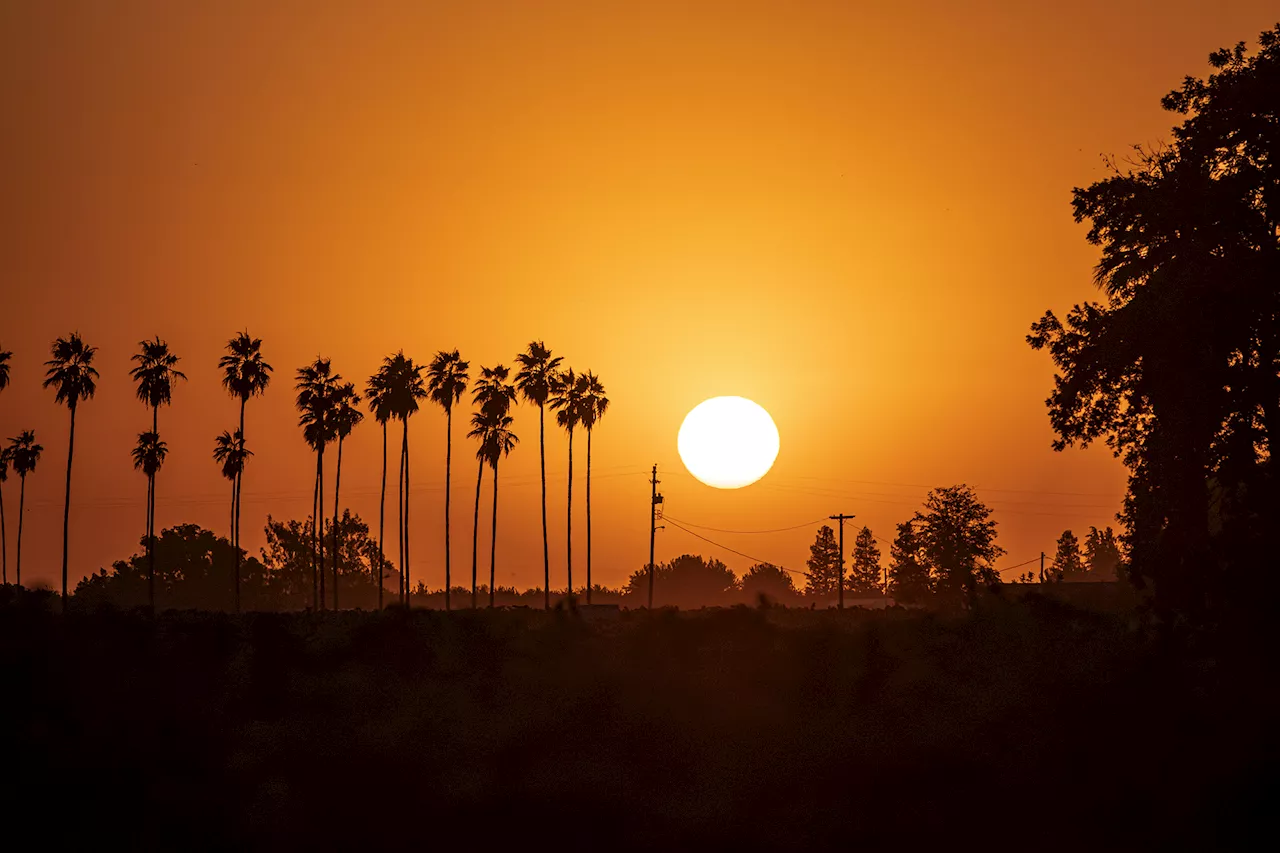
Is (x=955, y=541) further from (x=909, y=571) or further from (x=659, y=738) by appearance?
(x=659, y=738)

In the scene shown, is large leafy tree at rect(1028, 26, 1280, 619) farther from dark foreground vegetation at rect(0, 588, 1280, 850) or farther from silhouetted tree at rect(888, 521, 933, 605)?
silhouetted tree at rect(888, 521, 933, 605)

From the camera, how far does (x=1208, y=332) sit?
30.0 meters

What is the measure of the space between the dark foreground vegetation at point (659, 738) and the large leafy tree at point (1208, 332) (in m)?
2.78

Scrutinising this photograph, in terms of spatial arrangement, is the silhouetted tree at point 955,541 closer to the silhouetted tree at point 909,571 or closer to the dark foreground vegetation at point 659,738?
the silhouetted tree at point 909,571

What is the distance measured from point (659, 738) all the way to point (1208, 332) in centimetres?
1843

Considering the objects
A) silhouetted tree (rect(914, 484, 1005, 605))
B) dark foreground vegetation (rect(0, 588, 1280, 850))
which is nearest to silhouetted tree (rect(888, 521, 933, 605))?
silhouetted tree (rect(914, 484, 1005, 605))

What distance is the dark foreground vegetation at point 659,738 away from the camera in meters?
32.6

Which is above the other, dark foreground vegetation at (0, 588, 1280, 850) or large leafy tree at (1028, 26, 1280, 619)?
large leafy tree at (1028, 26, 1280, 619)

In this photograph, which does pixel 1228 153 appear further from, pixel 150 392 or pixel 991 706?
pixel 150 392

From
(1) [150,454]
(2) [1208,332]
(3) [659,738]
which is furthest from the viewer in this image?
(1) [150,454]

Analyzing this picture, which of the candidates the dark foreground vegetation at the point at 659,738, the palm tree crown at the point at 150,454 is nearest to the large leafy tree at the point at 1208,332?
the dark foreground vegetation at the point at 659,738

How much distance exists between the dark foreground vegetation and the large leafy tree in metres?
2.78

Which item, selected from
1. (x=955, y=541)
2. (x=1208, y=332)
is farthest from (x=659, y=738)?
(x=955, y=541)

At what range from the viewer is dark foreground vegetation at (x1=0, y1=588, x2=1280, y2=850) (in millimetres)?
32594
